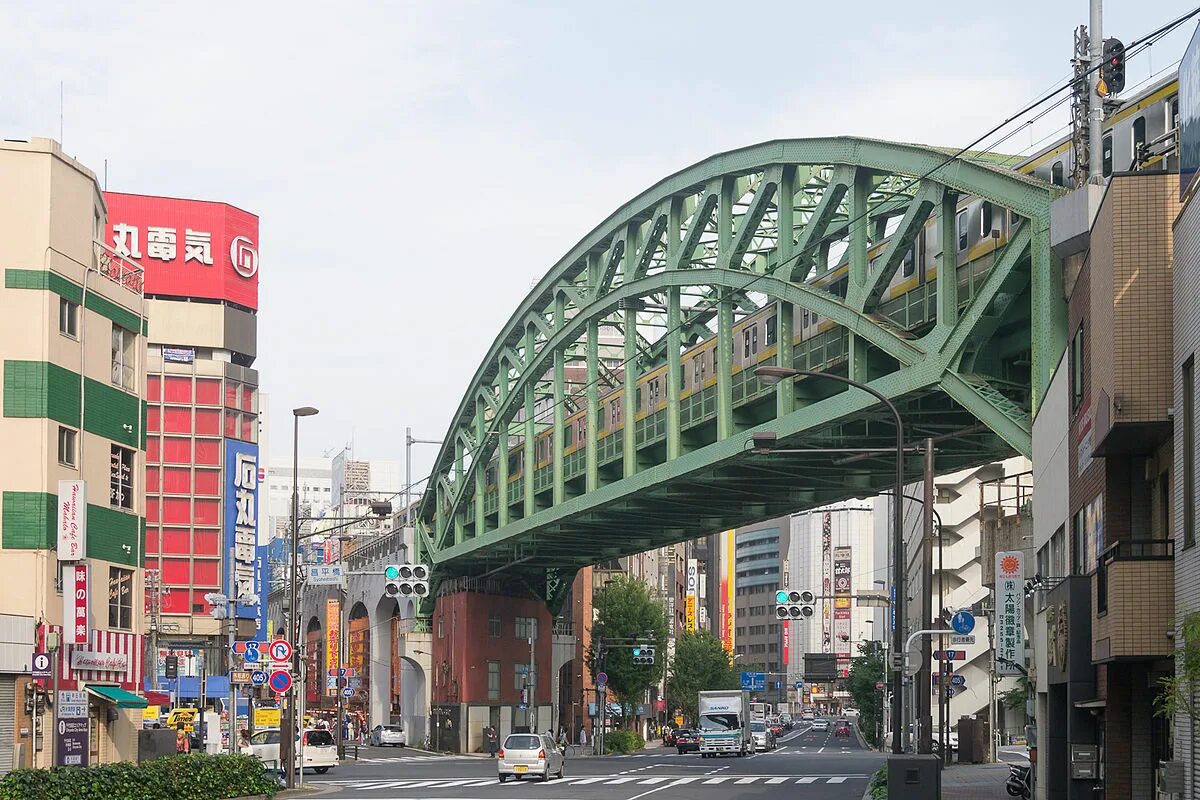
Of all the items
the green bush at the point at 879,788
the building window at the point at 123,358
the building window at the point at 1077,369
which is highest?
the building window at the point at 123,358

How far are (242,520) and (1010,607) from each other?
186 feet

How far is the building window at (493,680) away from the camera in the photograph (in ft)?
310

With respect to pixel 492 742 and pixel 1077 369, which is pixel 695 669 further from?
pixel 1077 369

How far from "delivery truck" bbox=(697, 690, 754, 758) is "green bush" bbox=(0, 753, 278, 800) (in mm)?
44530

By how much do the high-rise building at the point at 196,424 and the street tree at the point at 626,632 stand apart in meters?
21.8

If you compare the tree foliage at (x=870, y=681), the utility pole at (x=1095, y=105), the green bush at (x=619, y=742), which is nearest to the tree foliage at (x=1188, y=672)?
the utility pole at (x=1095, y=105)

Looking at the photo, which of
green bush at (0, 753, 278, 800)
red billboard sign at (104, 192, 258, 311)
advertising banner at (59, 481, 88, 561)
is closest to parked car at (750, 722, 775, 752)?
red billboard sign at (104, 192, 258, 311)

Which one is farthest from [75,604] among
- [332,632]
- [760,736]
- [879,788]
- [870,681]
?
[332,632]

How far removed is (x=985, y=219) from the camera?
40.1 meters

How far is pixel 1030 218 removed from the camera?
116 feet

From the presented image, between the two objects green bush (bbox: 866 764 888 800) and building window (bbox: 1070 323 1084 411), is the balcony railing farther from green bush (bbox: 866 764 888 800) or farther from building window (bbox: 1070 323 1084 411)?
building window (bbox: 1070 323 1084 411)

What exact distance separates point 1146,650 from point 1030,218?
1452 cm

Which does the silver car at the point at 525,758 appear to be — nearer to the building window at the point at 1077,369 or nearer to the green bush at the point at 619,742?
the building window at the point at 1077,369

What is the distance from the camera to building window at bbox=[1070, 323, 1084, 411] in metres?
30.2
